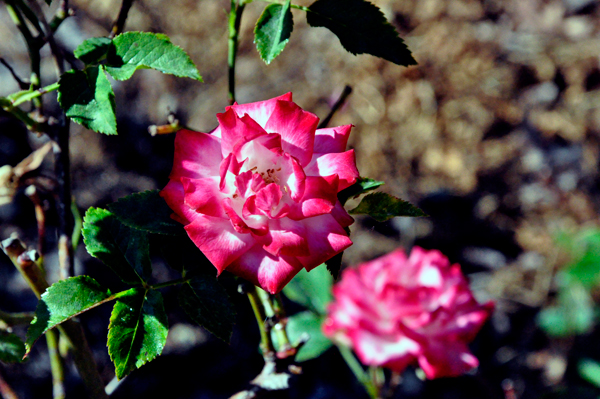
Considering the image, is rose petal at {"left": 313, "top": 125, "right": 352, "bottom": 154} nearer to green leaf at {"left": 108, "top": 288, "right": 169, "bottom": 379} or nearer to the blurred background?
green leaf at {"left": 108, "top": 288, "right": 169, "bottom": 379}

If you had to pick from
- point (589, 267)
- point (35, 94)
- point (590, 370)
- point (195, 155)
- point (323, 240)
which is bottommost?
point (590, 370)

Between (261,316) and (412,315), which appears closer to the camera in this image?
(261,316)

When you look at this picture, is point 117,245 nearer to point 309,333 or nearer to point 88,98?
point 88,98

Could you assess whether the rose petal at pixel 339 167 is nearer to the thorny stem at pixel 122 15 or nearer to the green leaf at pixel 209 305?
the green leaf at pixel 209 305

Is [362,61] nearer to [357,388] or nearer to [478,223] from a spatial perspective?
[478,223]

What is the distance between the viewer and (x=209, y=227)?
19.0 inches

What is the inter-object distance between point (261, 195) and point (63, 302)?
0.25 m

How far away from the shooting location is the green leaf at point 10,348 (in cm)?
61

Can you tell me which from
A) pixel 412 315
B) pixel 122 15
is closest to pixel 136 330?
pixel 122 15

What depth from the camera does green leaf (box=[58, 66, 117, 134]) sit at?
47 centimetres

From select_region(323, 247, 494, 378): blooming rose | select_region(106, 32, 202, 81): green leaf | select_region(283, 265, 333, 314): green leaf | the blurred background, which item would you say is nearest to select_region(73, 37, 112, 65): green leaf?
select_region(106, 32, 202, 81): green leaf

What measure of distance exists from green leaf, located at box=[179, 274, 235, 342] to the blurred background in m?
0.99

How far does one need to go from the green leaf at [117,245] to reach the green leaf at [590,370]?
5.20 feet

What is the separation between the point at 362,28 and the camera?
1.73 ft
